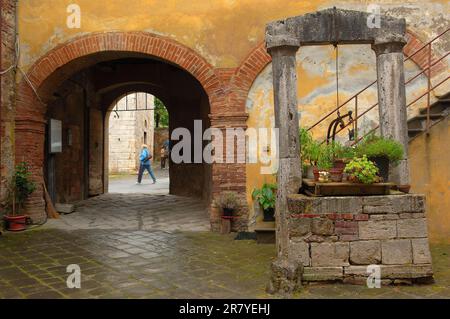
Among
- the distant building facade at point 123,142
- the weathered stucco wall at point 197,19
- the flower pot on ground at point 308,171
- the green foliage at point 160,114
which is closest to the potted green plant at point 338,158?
the flower pot on ground at point 308,171

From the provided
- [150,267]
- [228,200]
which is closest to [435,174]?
[228,200]

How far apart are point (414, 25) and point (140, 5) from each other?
499 centimetres

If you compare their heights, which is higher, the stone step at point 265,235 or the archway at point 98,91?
the archway at point 98,91

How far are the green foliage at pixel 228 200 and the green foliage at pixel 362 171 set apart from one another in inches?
121

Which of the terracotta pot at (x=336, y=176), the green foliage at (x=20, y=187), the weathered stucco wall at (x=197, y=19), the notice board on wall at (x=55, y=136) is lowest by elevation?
the green foliage at (x=20, y=187)

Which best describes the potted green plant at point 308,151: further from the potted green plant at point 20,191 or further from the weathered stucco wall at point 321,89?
the potted green plant at point 20,191

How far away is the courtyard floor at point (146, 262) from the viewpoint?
436 centimetres

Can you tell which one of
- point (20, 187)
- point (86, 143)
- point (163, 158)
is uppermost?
point (86, 143)

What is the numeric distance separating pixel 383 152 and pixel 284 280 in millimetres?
1944

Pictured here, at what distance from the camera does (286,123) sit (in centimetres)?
519

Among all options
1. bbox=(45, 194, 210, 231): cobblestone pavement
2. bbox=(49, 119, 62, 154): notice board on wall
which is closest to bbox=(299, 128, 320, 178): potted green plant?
bbox=(45, 194, 210, 231): cobblestone pavement

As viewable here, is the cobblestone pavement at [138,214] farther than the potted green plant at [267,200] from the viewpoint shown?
Yes

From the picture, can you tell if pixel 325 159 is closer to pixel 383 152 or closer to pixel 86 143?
pixel 383 152

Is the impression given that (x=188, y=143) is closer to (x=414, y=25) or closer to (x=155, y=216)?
(x=155, y=216)
